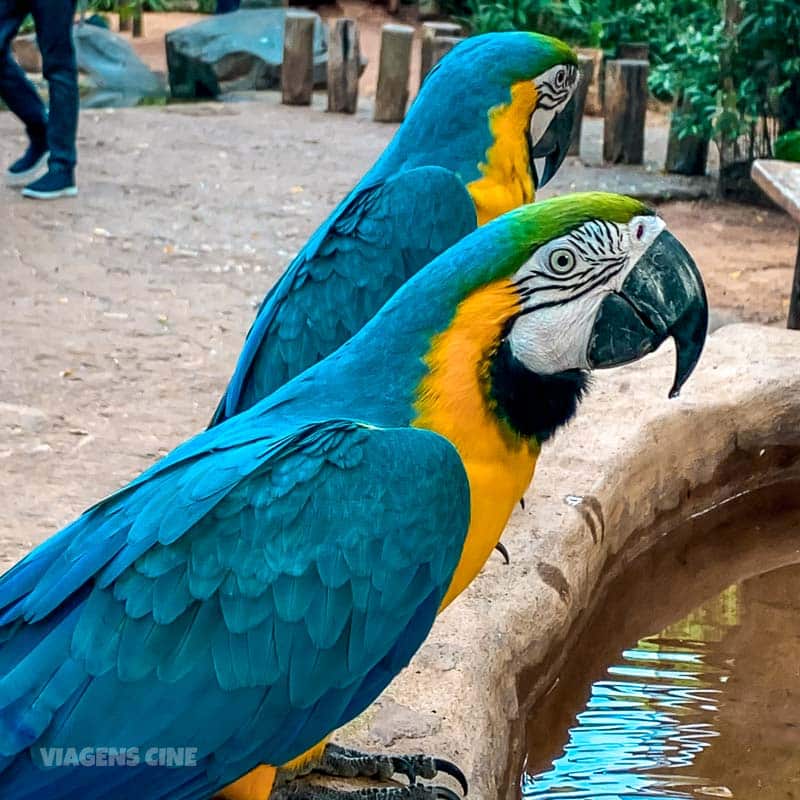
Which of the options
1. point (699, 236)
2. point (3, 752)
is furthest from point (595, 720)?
point (699, 236)

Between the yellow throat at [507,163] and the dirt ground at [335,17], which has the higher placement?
the yellow throat at [507,163]

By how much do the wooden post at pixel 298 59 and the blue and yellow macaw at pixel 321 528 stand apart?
718 centimetres

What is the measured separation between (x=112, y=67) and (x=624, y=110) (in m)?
4.19

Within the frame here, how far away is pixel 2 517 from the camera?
2754mm

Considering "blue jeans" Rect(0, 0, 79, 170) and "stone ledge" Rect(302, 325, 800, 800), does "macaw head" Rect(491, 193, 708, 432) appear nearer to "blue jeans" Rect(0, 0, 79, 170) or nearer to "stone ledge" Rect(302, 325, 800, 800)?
"stone ledge" Rect(302, 325, 800, 800)

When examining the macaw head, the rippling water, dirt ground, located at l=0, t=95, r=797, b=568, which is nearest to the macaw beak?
the macaw head

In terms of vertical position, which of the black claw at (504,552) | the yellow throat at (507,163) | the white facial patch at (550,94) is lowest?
the black claw at (504,552)

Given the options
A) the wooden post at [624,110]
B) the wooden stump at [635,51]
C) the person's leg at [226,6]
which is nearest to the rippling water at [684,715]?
the wooden post at [624,110]

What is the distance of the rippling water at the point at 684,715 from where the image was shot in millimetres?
2158

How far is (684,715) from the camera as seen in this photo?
2340 mm

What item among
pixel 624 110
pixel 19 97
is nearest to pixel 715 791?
pixel 19 97

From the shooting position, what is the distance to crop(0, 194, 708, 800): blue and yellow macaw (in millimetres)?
1498

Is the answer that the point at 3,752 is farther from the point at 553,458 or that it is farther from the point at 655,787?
the point at 553,458

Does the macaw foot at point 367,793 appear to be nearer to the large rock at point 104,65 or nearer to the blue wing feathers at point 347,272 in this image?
the blue wing feathers at point 347,272
